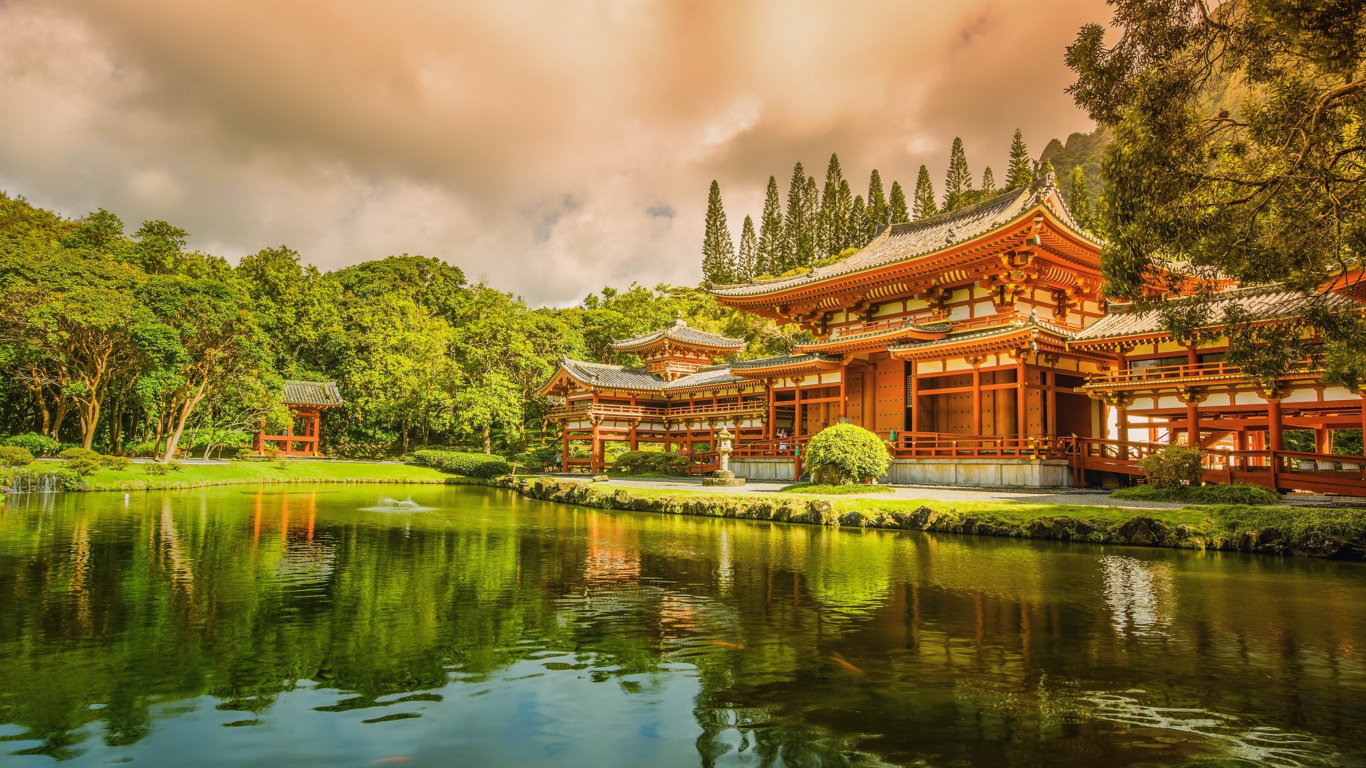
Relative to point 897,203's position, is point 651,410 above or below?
below

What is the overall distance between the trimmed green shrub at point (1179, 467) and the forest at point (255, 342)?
29993 mm

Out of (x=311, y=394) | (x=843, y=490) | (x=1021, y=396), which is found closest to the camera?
(x=843, y=490)

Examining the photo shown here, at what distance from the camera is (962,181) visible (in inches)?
2564

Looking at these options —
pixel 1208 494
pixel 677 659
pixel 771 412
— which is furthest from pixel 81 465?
pixel 1208 494

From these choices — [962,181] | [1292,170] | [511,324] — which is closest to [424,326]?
[511,324]

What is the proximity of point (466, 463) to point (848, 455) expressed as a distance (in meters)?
23.1

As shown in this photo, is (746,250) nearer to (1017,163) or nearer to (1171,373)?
(1017,163)

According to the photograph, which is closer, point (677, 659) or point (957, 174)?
point (677, 659)

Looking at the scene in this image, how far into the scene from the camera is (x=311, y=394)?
42.5 m

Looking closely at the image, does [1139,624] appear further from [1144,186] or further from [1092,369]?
[1092,369]

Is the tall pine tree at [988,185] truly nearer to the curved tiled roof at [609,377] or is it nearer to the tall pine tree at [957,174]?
the tall pine tree at [957,174]

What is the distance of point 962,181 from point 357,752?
69560mm

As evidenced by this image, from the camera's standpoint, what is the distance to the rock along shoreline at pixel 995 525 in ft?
40.2

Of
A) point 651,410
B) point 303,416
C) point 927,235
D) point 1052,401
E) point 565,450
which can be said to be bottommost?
point 565,450
